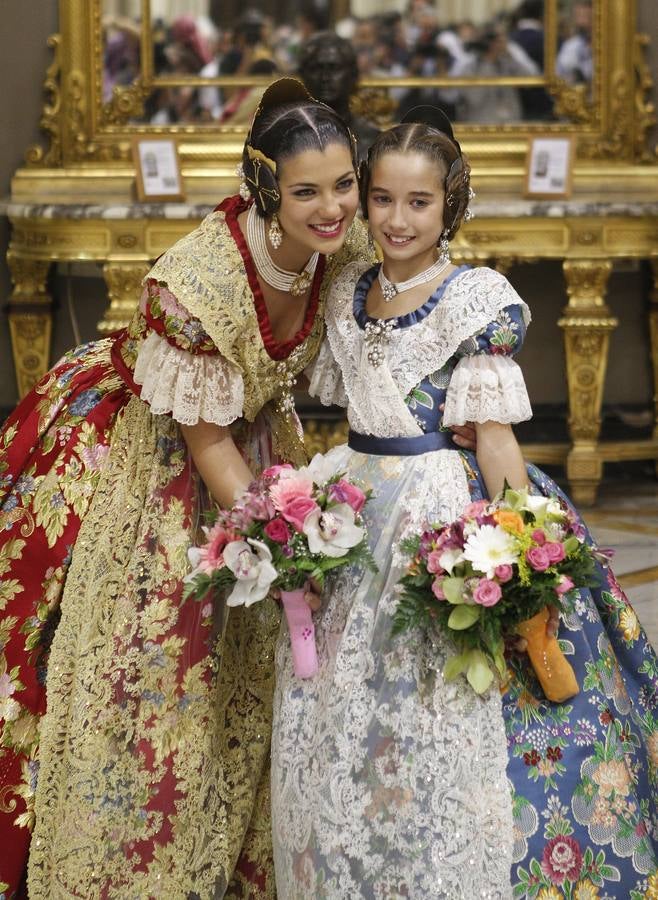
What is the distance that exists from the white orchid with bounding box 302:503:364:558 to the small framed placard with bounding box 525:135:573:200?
11.3 feet

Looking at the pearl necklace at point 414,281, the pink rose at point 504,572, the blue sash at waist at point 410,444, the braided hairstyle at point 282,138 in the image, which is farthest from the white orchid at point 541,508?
the braided hairstyle at point 282,138

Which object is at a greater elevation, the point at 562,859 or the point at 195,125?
the point at 195,125

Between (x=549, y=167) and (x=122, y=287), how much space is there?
164cm

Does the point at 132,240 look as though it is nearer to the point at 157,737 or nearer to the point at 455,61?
the point at 455,61

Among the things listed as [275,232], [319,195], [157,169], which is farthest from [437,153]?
[157,169]

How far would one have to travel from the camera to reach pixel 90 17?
584cm

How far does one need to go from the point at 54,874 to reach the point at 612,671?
1.00 meters

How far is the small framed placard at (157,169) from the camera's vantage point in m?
5.45

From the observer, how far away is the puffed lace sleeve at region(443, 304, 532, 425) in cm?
231

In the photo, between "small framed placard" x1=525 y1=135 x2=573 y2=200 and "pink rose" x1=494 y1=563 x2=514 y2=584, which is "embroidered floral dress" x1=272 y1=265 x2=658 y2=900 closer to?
"pink rose" x1=494 y1=563 x2=514 y2=584

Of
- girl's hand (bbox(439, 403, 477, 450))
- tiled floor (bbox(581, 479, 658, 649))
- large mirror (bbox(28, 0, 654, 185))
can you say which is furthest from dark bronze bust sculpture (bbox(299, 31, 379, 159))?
girl's hand (bbox(439, 403, 477, 450))

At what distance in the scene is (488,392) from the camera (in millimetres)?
2311

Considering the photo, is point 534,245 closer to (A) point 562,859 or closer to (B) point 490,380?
(B) point 490,380

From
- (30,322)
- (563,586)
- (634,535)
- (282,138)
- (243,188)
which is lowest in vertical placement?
(634,535)
